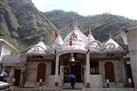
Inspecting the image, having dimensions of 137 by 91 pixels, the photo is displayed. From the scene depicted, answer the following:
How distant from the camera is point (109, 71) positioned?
19125 mm

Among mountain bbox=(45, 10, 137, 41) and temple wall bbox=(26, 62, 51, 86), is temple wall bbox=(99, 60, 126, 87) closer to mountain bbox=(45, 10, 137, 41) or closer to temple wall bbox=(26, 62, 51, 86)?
temple wall bbox=(26, 62, 51, 86)

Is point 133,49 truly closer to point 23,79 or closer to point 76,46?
point 76,46

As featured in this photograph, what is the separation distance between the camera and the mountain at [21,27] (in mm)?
54312

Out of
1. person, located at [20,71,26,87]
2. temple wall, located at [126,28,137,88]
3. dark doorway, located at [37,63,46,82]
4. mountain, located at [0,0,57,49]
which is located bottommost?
person, located at [20,71,26,87]

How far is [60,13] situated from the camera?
84.6 m

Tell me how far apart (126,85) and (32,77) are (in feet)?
31.2

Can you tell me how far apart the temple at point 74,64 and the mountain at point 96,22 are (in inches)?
987

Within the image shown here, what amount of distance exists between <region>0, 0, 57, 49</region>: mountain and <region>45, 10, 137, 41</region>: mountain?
7.17 metres

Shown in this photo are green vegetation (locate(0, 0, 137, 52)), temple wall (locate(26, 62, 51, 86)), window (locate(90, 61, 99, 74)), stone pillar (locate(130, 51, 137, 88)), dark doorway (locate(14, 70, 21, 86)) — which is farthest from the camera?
green vegetation (locate(0, 0, 137, 52))

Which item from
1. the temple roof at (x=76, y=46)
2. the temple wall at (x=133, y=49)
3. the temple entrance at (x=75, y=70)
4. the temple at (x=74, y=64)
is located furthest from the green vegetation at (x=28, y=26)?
the temple wall at (x=133, y=49)

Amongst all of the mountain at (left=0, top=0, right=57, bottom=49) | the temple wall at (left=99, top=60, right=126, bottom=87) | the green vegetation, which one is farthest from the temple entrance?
the mountain at (left=0, top=0, right=57, bottom=49)

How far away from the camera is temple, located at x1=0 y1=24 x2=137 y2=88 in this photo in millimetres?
17766

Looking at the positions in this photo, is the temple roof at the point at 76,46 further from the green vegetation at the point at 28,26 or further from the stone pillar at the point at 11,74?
the green vegetation at the point at 28,26

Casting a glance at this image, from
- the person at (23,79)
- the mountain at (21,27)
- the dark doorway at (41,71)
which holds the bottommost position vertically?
the person at (23,79)
